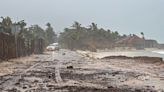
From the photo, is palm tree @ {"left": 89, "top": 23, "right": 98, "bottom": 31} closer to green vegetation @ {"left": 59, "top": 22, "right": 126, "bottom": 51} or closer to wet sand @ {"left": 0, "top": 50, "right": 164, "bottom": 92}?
green vegetation @ {"left": 59, "top": 22, "right": 126, "bottom": 51}

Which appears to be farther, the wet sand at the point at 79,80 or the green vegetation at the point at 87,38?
the green vegetation at the point at 87,38

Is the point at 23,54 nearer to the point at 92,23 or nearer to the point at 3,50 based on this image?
the point at 3,50

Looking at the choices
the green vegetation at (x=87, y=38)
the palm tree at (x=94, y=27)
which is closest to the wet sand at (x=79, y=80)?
the green vegetation at (x=87, y=38)

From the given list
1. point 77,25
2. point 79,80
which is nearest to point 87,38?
point 77,25

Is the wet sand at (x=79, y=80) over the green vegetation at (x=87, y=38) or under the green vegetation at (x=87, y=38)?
under

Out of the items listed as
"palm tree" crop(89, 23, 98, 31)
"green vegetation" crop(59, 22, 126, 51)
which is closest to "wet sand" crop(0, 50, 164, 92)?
"green vegetation" crop(59, 22, 126, 51)

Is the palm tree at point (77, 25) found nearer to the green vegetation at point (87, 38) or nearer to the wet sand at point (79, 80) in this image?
the green vegetation at point (87, 38)

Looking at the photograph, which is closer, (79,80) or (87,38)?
(79,80)

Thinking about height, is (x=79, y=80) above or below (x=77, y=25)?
below

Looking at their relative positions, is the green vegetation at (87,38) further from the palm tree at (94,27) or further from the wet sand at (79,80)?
the wet sand at (79,80)

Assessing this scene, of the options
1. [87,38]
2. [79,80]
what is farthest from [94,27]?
[79,80]

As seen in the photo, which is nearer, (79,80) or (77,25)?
(79,80)

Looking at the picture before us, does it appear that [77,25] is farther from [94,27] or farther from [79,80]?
[79,80]

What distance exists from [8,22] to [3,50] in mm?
26366
